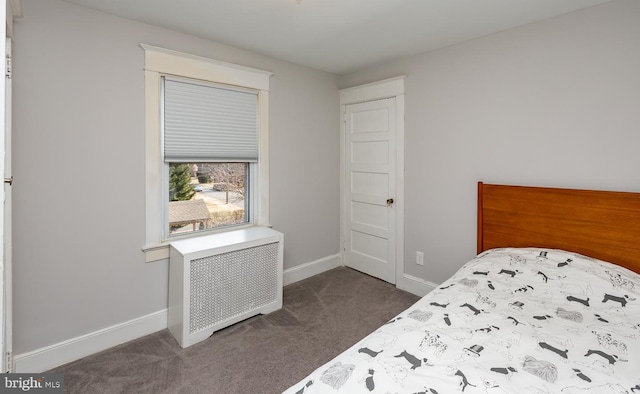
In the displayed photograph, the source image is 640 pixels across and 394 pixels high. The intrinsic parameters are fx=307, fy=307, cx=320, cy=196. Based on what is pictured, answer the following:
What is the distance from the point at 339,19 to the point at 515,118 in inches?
60.4

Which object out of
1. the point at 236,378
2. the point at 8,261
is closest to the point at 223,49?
the point at 8,261

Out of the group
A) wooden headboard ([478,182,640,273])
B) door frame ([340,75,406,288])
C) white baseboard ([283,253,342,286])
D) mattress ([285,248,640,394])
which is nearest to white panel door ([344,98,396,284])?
door frame ([340,75,406,288])

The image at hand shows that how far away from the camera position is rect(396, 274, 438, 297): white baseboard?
2981mm

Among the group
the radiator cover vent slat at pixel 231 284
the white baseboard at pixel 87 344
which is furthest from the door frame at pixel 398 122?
the white baseboard at pixel 87 344

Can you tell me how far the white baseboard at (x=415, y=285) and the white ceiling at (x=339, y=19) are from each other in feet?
7.20

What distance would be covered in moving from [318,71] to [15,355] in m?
3.42

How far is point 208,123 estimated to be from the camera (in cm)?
265

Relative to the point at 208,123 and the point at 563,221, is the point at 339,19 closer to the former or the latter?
the point at 208,123

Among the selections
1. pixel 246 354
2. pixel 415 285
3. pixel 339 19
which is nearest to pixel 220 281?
pixel 246 354

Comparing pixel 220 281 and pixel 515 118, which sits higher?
pixel 515 118

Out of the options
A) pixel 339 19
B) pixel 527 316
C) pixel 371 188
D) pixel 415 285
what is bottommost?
pixel 415 285

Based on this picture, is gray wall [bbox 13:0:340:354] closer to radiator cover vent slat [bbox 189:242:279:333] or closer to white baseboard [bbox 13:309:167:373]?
white baseboard [bbox 13:309:167:373]

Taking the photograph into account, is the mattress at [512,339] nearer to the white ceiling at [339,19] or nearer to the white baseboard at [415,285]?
the white baseboard at [415,285]

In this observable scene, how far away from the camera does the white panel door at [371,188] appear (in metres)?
3.25
